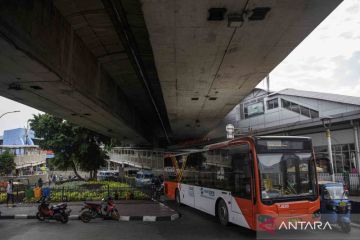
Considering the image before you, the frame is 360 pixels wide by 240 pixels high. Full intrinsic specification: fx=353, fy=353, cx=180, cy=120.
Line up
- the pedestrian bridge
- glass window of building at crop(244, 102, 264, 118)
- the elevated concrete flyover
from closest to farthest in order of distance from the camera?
the elevated concrete flyover → glass window of building at crop(244, 102, 264, 118) → the pedestrian bridge

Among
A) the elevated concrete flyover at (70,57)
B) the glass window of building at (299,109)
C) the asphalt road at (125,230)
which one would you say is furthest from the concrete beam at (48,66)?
the glass window of building at (299,109)

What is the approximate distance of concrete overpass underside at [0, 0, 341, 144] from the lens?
28.7ft

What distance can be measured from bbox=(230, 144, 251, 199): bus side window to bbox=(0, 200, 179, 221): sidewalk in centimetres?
435

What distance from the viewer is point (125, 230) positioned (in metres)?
12.2

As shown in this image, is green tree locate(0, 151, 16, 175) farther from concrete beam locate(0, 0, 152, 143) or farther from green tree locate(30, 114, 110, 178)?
concrete beam locate(0, 0, 152, 143)

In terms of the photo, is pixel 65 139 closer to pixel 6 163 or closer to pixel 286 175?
pixel 6 163

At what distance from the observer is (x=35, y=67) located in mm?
9430

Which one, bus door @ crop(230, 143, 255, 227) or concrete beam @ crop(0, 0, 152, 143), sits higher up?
concrete beam @ crop(0, 0, 152, 143)

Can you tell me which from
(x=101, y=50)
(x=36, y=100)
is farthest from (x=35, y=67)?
(x=36, y=100)

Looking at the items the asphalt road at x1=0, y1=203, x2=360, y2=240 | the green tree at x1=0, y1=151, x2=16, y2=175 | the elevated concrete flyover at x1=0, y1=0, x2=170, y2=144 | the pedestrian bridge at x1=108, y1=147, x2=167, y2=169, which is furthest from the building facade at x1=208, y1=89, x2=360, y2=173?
the green tree at x1=0, y1=151, x2=16, y2=175

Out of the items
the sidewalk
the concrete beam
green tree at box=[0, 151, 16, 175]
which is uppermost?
the concrete beam

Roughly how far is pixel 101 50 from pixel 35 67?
3.85m

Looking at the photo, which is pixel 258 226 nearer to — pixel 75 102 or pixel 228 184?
pixel 228 184

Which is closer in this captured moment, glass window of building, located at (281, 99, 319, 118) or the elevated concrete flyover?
the elevated concrete flyover
